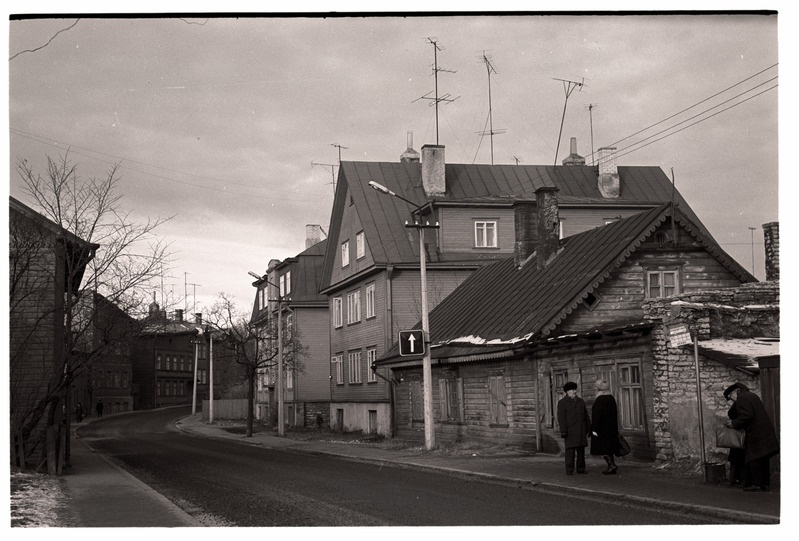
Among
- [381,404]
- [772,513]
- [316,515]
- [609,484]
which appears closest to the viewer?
[772,513]

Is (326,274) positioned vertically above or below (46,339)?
above

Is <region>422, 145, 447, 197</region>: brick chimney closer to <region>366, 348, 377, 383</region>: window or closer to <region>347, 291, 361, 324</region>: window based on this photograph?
<region>347, 291, 361, 324</region>: window

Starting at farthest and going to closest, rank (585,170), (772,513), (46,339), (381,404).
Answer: (585,170) < (381,404) < (46,339) < (772,513)

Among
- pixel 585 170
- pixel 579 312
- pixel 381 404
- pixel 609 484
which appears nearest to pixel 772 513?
pixel 609 484

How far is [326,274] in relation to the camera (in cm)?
4669

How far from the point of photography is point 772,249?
2095 centimetres

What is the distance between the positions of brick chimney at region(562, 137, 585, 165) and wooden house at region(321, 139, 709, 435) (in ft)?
13.0

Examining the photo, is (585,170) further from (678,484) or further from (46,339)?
(678,484)

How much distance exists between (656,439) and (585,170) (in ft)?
92.5

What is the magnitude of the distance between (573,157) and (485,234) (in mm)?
11541

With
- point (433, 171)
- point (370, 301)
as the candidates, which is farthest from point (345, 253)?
point (433, 171)

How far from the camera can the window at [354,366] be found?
42.2 meters

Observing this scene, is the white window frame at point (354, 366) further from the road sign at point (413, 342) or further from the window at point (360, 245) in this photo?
the road sign at point (413, 342)

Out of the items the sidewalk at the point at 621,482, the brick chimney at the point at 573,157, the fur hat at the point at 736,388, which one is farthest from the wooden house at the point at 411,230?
the fur hat at the point at 736,388
